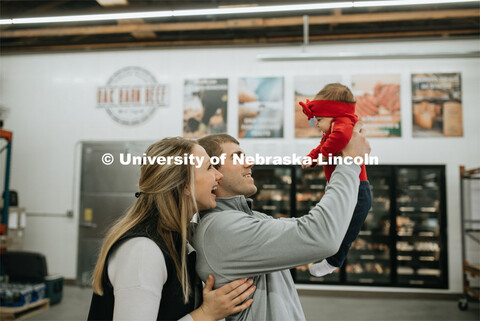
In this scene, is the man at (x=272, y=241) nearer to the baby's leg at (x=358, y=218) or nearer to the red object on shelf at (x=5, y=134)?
the baby's leg at (x=358, y=218)

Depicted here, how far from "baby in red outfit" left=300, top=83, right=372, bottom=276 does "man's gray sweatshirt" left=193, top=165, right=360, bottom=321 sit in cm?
15

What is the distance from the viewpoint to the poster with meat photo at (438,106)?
5.74 m

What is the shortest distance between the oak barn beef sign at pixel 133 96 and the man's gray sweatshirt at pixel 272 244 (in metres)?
5.36

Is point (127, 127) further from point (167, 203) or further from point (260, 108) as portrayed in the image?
point (167, 203)

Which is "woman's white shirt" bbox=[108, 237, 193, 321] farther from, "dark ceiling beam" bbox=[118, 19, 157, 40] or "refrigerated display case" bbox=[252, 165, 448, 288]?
"dark ceiling beam" bbox=[118, 19, 157, 40]

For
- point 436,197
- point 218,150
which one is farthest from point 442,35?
point 218,150

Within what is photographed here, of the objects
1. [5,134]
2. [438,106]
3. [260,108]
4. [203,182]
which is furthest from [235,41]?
[203,182]

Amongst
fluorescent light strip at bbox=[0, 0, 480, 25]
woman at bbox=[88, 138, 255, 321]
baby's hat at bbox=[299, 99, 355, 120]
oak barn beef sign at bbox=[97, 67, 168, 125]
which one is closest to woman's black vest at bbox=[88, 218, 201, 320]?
woman at bbox=[88, 138, 255, 321]

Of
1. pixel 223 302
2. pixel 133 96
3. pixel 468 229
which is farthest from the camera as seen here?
pixel 133 96

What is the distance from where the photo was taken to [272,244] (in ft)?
3.42

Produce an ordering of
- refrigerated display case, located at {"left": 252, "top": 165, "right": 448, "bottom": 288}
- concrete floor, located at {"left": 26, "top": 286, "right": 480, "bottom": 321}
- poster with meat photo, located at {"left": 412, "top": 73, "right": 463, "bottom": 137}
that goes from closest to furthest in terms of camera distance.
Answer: concrete floor, located at {"left": 26, "top": 286, "right": 480, "bottom": 321} < refrigerated display case, located at {"left": 252, "top": 165, "right": 448, "bottom": 288} < poster with meat photo, located at {"left": 412, "top": 73, "right": 463, "bottom": 137}

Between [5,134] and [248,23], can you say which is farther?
[248,23]

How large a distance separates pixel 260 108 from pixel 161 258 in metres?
5.15

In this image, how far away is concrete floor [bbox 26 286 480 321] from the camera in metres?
4.68
